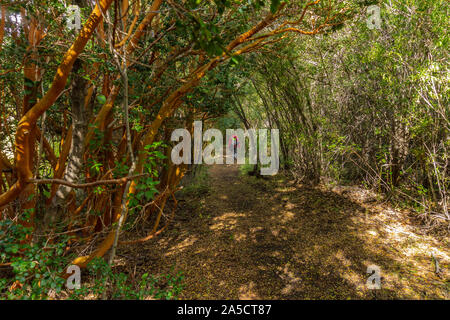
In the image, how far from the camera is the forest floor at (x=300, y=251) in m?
2.50

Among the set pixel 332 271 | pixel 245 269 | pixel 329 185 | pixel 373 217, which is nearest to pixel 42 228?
pixel 245 269

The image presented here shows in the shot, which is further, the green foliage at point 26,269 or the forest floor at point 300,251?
the forest floor at point 300,251

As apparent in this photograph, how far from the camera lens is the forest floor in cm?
250

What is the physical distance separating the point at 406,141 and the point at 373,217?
161cm

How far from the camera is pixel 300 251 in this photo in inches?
128

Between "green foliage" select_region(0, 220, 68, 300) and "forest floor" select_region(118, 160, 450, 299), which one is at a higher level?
"green foliage" select_region(0, 220, 68, 300)

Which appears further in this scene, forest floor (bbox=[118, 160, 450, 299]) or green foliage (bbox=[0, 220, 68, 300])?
forest floor (bbox=[118, 160, 450, 299])

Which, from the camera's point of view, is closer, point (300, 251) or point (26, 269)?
point (26, 269)

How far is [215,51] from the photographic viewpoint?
1395 mm

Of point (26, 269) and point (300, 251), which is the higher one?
point (26, 269)

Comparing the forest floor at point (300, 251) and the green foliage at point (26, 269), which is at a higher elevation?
the green foliage at point (26, 269)
